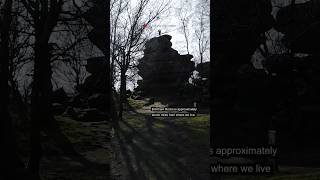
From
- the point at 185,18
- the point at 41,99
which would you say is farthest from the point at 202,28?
the point at 41,99

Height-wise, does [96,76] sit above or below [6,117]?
above

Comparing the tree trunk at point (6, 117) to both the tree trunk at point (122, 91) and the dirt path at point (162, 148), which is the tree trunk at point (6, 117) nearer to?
the dirt path at point (162, 148)

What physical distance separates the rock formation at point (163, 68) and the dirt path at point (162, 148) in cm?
36

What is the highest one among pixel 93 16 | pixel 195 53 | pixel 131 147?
pixel 93 16

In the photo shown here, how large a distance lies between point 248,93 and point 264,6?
1009 mm

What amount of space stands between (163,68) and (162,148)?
0.90 metres

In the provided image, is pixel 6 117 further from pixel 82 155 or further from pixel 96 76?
pixel 96 76

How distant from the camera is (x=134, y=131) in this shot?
4305 mm

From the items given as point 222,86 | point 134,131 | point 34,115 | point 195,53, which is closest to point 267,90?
point 222,86

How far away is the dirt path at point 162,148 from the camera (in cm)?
420

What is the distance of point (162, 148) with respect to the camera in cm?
427

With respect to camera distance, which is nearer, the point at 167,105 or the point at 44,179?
the point at 44,179

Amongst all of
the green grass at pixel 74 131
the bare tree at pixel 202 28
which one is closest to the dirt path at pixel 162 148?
the green grass at pixel 74 131

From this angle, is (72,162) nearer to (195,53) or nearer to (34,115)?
(34,115)
